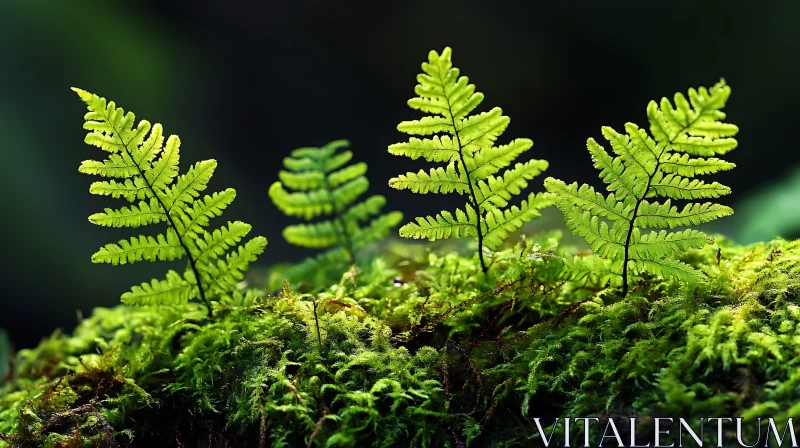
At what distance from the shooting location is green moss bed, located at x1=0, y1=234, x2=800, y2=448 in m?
1.76

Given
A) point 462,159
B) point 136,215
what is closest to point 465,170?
point 462,159

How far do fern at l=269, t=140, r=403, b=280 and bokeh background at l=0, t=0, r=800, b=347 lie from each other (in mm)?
5630

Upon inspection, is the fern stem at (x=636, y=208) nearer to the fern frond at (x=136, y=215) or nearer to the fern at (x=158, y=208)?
the fern at (x=158, y=208)

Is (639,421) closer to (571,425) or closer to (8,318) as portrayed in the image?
(571,425)

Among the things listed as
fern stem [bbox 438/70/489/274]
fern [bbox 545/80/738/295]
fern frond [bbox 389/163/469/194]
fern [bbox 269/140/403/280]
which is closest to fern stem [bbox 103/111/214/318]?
fern [bbox 269/140/403/280]

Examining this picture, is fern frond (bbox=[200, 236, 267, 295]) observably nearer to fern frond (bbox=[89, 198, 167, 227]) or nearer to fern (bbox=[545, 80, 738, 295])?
fern frond (bbox=[89, 198, 167, 227])

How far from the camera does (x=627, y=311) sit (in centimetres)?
207

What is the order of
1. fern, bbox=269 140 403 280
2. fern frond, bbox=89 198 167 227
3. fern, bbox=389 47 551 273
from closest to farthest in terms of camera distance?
fern, bbox=389 47 551 273
fern frond, bbox=89 198 167 227
fern, bbox=269 140 403 280

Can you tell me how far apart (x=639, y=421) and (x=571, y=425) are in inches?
7.9

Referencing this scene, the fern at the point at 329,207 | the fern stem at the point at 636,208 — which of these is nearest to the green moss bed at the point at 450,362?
the fern stem at the point at 636,208

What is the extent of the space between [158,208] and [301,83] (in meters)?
8.50

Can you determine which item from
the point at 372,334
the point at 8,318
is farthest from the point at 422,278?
the point at 8,318

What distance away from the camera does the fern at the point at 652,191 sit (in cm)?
182

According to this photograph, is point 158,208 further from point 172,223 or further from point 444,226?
point 444,226
